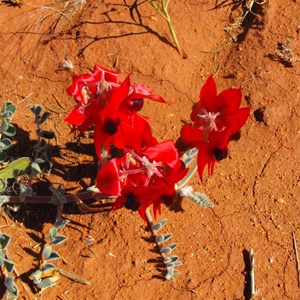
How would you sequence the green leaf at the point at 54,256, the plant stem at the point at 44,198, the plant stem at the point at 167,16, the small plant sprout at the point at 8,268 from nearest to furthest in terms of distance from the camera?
the small plant sprout at the point at 8,268, the green leaf at the point at 54,256, the plant stem at the point at 44,198, the plant stem at the point at 167,16

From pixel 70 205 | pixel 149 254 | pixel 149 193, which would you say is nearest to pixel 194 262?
pixel 149 254

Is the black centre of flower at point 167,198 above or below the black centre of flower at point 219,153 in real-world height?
below

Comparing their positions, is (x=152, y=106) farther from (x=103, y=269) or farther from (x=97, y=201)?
(x=103, y=269)

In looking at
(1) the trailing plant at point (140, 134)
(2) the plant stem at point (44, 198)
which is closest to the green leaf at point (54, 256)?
(2) the plant stem at point (44, 198)

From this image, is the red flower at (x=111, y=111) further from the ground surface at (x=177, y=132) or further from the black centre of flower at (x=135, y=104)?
the ground surface at (x=177, y=132)

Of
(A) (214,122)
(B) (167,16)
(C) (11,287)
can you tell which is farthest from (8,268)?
(B) (167,16)

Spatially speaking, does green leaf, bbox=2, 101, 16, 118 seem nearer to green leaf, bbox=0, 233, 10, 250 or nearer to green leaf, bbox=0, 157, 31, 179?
green leaf, bbox=0, 157, 31, 179

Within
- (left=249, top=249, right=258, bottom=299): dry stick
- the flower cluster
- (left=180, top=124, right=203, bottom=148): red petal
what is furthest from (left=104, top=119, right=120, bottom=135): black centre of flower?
(left=249, top=249, right=258, bottom=299): dry stick
